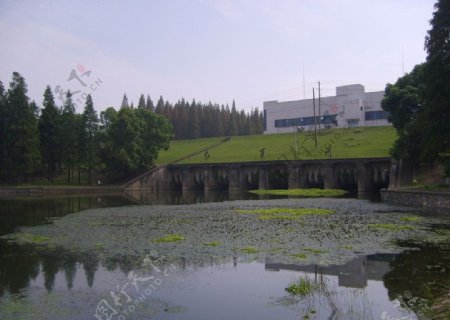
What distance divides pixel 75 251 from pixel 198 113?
131m

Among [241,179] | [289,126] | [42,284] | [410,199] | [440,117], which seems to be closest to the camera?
[42,284]

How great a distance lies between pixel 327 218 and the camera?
32.9 meters

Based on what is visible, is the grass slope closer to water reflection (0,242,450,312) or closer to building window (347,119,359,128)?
building window (347,119,359,128)

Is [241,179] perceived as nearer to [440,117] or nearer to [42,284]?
[440,117]

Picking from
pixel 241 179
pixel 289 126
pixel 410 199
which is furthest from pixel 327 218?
pixel 289 126

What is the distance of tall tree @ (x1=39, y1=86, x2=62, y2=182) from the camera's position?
83.6 m

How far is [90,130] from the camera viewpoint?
8425cm

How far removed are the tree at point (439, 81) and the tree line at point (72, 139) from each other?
53.8 metres

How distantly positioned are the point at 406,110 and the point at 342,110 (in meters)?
52.9

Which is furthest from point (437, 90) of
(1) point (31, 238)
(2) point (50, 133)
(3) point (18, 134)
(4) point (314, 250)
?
(2) point (50, 133)

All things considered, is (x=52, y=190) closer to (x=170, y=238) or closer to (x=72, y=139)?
(x=72, y=139)

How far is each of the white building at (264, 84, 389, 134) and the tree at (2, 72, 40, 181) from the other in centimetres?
5519

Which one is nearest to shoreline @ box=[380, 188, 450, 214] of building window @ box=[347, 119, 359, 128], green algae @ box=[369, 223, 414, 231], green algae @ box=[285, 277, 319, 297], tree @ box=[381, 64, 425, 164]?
tree @ box=[381, 64, 425, 164]

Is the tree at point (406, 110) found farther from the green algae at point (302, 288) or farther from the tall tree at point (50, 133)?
the tall tree at point (50, 133)
